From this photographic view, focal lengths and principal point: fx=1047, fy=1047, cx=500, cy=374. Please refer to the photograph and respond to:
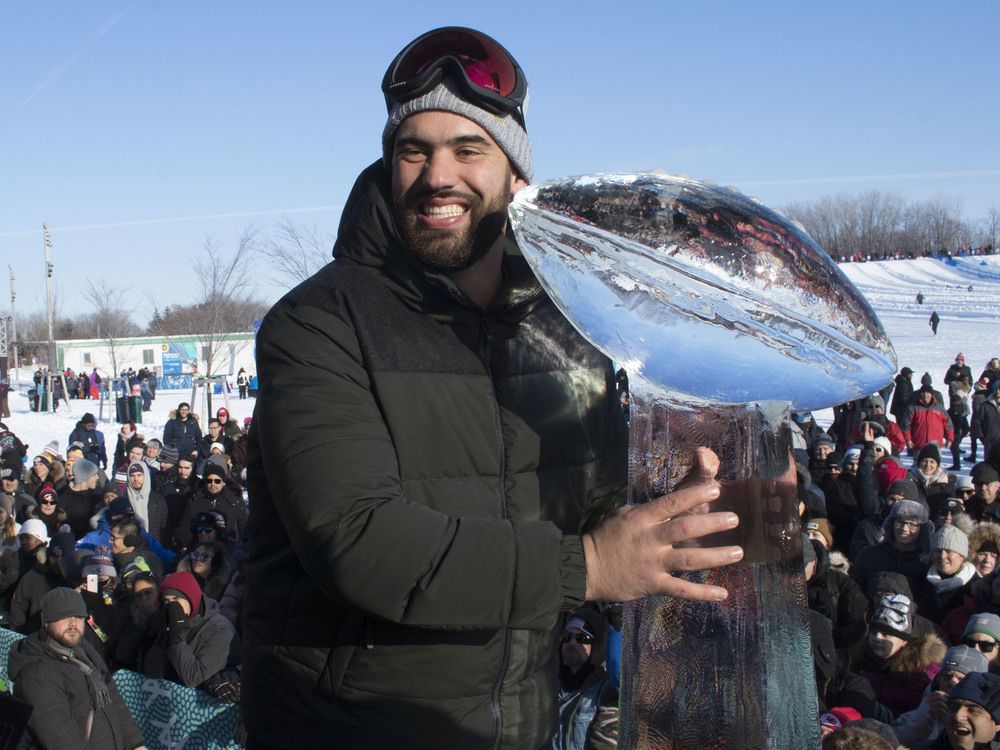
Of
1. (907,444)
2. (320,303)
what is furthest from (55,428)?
(320,303)

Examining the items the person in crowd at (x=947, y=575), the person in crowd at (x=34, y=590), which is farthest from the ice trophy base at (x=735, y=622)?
the person in crowd at (x=34, y=590)

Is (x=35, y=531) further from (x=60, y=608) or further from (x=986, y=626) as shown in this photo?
(x=986, y=626)

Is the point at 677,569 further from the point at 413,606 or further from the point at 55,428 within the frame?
the point at 55,428

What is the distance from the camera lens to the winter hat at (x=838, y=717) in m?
4.41

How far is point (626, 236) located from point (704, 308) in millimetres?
140

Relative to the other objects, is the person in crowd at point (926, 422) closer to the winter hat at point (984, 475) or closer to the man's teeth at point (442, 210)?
the winter hat at point (984, 475)

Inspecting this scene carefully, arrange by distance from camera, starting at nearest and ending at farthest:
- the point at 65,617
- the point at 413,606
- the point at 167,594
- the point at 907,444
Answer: the point at 413,606
the point at 65,617
the point at 167,594
the point at 907,444

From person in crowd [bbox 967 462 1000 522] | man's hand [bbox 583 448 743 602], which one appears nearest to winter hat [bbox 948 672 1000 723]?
man's hand [bbox 583 448 743 602]

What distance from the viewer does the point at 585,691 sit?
395 cm

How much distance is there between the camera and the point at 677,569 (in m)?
1.32

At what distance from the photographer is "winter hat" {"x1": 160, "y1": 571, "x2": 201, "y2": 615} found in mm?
6602

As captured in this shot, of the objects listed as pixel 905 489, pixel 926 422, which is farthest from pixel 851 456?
pixel 926 422

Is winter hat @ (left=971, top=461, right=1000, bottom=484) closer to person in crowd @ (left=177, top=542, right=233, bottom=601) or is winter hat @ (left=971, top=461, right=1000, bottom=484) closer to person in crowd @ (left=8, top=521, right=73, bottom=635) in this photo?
person in crowd @ (left=177, top=542, right=233, bottom=601)

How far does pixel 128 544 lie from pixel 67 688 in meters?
3.86
